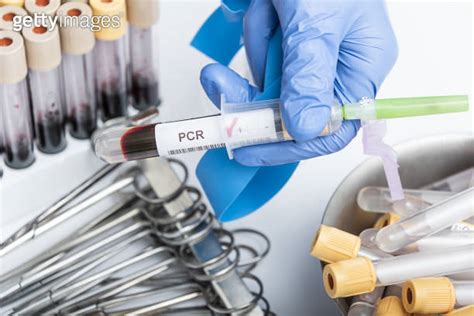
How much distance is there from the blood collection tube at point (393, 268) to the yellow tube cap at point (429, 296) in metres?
0.02

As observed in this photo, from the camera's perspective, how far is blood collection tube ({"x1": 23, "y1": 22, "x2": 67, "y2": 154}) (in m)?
0.94

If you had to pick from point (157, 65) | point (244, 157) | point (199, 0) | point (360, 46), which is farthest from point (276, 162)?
point (199, 0)

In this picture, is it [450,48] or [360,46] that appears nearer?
[360,46]

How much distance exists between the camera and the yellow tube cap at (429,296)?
84cm

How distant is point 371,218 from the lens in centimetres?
100

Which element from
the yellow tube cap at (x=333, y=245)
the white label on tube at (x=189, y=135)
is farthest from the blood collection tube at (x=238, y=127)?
the yellow tube cap at (x=333, y=245)

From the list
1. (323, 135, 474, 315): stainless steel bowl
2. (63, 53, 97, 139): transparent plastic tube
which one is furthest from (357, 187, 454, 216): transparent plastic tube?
(63, 53, 97, 139): transparent plastic tube

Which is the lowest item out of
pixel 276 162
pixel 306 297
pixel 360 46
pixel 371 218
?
pixel 306 297

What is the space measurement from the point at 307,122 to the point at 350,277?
0.54 ft

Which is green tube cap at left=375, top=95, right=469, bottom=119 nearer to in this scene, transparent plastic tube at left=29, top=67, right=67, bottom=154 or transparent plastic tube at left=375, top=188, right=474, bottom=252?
transparent plastic tube at left=375, top=188, right=474, bottom=252

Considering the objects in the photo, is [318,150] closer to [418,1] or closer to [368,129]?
[368,129]

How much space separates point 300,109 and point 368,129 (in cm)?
9

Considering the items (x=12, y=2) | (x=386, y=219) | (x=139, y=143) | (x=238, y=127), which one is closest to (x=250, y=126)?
(x=238, y=127)

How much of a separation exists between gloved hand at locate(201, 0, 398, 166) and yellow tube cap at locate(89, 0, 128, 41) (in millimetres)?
158
